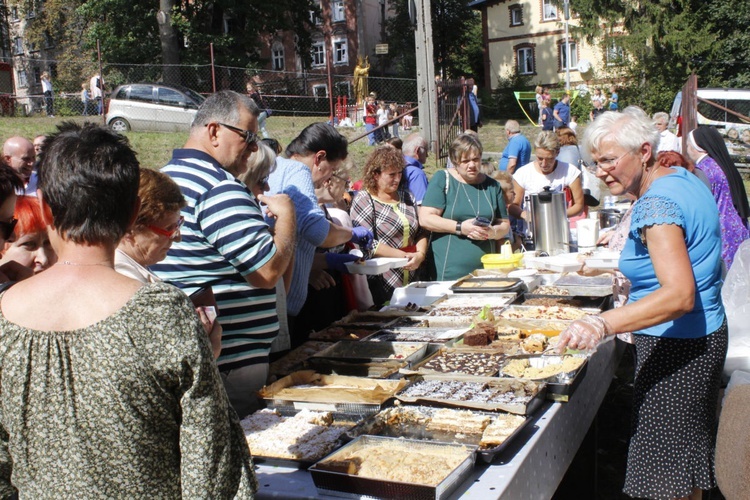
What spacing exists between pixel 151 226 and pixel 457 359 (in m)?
1.42

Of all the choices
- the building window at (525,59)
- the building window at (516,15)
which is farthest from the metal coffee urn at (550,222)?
the building window at (516,15)

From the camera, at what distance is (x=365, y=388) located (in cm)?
261

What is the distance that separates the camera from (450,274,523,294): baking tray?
4.12m

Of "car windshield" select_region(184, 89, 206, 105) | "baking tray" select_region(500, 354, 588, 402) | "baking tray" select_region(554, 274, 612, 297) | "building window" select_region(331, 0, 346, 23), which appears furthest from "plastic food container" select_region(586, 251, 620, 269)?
"building window" select_region(331, 0, 346, 23)

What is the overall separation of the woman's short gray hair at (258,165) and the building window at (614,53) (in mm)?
25570

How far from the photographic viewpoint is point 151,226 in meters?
1.92

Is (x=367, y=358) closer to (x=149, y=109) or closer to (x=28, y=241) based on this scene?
(x=28, y=241)

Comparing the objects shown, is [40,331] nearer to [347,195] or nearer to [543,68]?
[347,195]

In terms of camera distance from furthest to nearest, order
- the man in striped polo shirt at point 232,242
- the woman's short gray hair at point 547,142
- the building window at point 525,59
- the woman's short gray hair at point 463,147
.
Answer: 1. the building window at point 525,59
2. the woman's short gray hair at point 547,142
3. the woman's short gray hair at point 463,147
4. the man in striped polo shirt at point 232,242

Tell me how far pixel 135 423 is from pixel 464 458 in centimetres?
95

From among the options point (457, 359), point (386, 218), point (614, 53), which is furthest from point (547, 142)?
point (614, 53)

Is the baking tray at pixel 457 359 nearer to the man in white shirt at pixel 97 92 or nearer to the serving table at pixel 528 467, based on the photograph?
the serving table at pixel 528 467

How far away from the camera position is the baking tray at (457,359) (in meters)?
2.71

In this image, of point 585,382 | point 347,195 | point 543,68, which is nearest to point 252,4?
point 543,68
